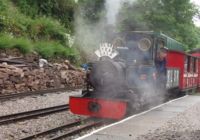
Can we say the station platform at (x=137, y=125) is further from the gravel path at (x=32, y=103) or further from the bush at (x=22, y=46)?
the bush at (x=22, y=46)

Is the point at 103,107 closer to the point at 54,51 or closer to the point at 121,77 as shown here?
→ the point at 121,77

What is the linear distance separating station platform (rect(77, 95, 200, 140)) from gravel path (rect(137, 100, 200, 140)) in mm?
225

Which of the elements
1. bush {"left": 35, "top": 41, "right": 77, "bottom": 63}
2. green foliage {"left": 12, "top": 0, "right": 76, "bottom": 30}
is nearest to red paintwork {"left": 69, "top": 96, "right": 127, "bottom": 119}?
bush {"left": 35, "top": 41, "right": 77, "bottom": 63}

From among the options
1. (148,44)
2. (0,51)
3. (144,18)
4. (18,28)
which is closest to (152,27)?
(144,18)

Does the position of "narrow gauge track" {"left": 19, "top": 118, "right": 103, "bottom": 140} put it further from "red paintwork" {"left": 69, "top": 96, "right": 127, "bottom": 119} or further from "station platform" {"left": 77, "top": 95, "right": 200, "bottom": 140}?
"station platform" {"left": 77, "top": 95, "right": 200, "bottom": 140}

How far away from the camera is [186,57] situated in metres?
18.9

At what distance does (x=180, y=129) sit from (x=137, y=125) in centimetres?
106

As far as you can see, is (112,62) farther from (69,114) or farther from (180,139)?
(180,139)

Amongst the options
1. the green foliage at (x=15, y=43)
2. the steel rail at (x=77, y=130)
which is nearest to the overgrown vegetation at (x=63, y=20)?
the green foliage at (x=15, y=43)

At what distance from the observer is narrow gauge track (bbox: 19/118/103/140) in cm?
884

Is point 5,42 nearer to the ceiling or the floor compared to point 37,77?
Result: nearer to the ceiling

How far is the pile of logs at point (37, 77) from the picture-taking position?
56.5ft

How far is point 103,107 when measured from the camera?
1109cm

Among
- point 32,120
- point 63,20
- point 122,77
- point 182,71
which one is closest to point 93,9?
point 182,71
